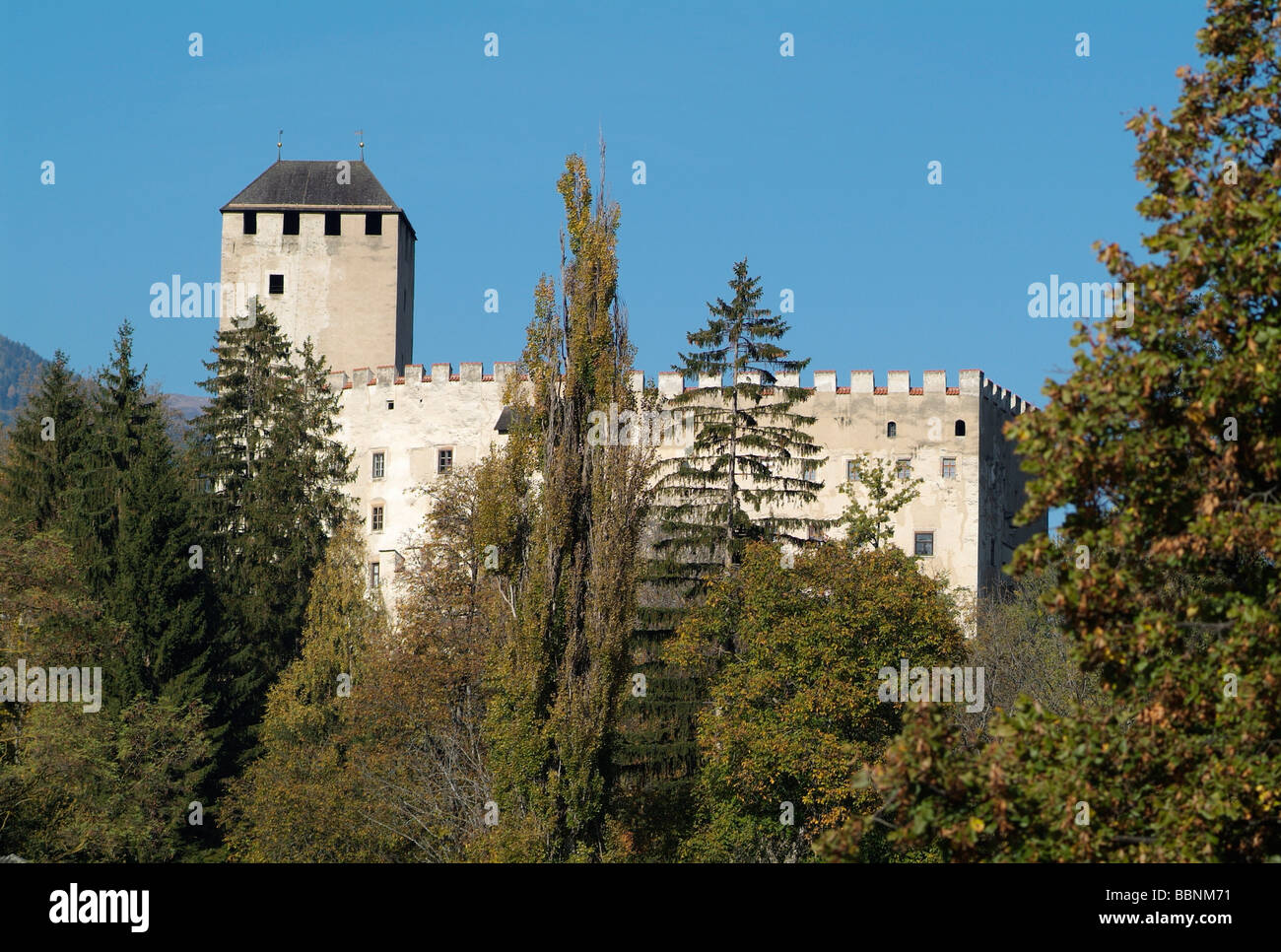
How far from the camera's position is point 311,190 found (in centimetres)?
7438

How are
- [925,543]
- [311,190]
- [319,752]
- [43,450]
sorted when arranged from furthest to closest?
1. [311,190]
2. [925,543]
3. [43,450]
4. [319,752]

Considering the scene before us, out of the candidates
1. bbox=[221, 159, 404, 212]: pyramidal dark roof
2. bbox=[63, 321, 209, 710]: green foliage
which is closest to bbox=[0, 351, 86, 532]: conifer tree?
bbox=[63, 321, 209, 710]: green foliage

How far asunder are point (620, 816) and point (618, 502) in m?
7.94

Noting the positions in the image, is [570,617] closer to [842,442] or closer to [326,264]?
[842,442]

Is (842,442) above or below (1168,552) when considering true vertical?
above

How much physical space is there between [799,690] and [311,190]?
42736mm

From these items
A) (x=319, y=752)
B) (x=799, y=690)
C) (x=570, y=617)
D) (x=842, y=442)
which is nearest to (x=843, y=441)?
(x=842, y=442)

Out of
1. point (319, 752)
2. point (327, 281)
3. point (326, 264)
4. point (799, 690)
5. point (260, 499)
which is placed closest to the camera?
point (799, 690)

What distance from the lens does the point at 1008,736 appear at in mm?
14195

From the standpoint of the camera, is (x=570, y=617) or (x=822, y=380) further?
(x=822, y=380)

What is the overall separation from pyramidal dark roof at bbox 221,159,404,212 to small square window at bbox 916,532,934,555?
25.7 m

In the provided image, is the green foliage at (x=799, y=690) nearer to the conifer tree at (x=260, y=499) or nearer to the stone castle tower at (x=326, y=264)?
the conifer tree at (x=260, y=499)

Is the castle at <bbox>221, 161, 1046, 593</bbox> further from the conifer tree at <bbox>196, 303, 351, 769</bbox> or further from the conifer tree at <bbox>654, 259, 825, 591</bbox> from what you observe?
the conifer tree at <bbox>654, 259, 825, 591</bbox>

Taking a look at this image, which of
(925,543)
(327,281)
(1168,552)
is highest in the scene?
(327,281)
